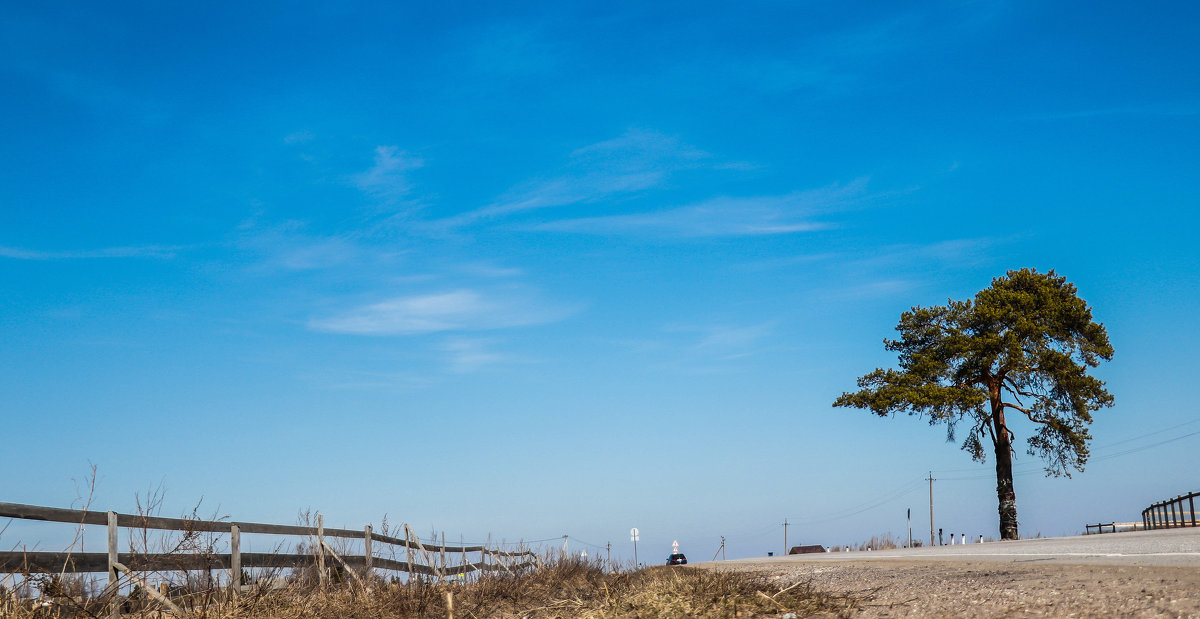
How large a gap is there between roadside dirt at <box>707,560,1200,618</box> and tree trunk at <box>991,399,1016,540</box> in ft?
90.6

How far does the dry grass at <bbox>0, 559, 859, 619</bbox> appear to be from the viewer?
870 centimetres

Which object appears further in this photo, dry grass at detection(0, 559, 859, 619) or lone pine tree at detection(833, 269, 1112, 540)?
lone pine tree at detection(833, 269, 1112, 540)

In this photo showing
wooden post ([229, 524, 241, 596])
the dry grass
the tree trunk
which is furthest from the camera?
the tree trunk

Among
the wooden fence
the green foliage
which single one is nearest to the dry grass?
the wooden fence

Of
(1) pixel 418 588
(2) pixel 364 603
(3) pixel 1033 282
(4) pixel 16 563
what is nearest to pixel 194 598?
(4) pixel 16 563

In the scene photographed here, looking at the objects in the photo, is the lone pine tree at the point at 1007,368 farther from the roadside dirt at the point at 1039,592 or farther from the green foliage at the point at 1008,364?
the roadside dirt at the point at 1039,592

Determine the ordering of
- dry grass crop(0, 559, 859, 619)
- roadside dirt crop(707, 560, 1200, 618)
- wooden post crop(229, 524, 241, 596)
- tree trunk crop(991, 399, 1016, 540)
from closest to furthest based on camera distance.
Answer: roadside dirt crop(707, 560, 1200, 618)
dry grass crop(0, 559, 859, 619)
wooden post crop(229, 524, 241, 596)
tree trunk crop(991, 399, 1016, 540)

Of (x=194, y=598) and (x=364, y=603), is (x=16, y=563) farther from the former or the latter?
(x=364, y=603)

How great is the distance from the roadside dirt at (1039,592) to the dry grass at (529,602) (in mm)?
569

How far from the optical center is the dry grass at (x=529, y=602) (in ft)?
28.5

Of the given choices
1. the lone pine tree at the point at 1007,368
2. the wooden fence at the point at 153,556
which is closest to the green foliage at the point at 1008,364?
the lone pine tree at the point at 1007,368

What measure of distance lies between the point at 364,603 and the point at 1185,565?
8665 mm

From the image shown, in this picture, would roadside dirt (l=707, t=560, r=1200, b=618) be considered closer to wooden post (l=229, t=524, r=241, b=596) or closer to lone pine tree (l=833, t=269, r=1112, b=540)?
wooden post (l=229, t=524, r=241, b=596)

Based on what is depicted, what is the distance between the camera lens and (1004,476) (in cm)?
3675
